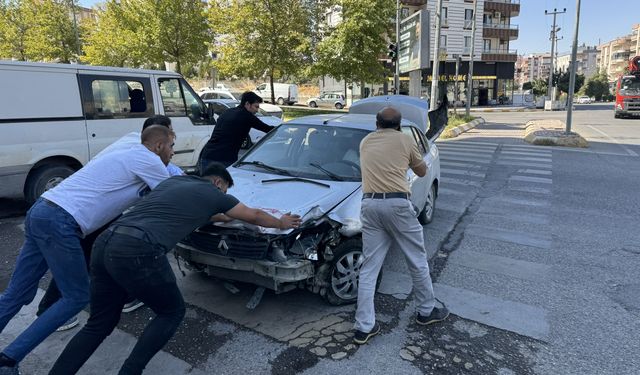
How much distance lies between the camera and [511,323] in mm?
3727

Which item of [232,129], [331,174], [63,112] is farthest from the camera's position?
[63,112]

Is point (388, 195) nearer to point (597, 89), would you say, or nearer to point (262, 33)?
point (262, 33)

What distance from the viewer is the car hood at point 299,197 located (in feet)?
11.8

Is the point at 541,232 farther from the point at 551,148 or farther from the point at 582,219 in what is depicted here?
the point at 551,148

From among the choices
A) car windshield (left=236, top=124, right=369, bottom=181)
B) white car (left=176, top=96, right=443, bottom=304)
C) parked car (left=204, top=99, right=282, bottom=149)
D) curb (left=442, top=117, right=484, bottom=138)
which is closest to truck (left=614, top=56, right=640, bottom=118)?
curb (left=442, top=117, right=484, bottom=138)

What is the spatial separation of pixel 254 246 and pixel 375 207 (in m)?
0.96

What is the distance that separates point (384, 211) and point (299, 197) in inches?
33.8

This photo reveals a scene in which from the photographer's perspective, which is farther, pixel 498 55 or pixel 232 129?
pixel 498 55

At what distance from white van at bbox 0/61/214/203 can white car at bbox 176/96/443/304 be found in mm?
3280

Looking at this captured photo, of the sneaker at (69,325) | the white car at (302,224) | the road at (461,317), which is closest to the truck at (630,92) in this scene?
the road at (461,317)

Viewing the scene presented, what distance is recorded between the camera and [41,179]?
6.47 m

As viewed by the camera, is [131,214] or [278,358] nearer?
[131,214]

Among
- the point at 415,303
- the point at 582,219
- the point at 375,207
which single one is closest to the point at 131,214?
the point at 375,207

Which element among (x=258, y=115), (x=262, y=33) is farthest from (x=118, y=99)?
(x=262, y=33)
